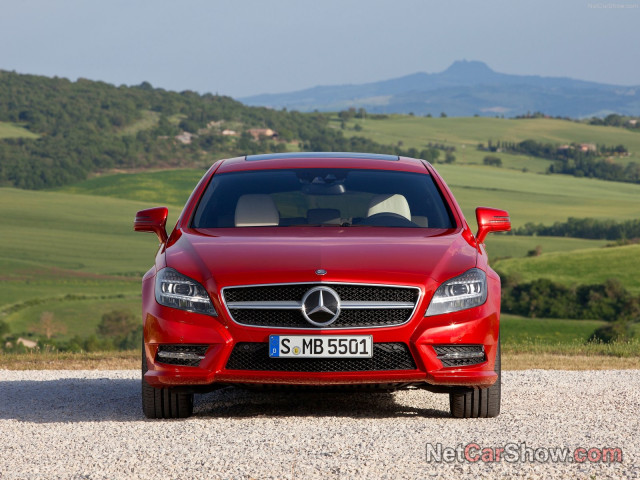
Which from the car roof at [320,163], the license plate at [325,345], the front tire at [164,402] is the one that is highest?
the car roof at [320,163]

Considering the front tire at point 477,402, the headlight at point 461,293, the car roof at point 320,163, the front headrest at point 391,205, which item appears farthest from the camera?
the car roof at point 320,163

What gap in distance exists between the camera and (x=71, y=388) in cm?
814

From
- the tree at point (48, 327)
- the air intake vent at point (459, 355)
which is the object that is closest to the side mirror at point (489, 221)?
the air intake vent at point (459, 355)

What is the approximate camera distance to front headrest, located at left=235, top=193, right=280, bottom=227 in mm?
6762

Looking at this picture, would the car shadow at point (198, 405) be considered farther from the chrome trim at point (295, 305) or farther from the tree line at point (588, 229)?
the tree line at point (588, 229)

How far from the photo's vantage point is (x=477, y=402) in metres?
6.07

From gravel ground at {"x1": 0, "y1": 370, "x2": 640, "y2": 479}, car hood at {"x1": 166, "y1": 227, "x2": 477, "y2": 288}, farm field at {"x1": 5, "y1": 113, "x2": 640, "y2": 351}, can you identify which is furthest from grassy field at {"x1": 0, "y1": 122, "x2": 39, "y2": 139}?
car hood at {"x1": 166, "y1": 227, "x2": 477, "y2": 288}

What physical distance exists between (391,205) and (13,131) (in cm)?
14145

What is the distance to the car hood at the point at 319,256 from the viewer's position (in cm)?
555

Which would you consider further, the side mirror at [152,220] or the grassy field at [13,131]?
the grassy field at [13,131]

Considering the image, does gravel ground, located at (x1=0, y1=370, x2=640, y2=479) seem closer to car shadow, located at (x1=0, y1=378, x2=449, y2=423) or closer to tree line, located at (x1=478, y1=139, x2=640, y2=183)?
car shadow, located at (x1=0, y1=378, x2=449, y2=423)

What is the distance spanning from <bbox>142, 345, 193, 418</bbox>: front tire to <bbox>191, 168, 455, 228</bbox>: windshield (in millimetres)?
1244

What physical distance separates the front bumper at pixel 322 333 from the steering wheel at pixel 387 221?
116 centimetres

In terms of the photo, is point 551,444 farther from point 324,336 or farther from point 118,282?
point 118,282
